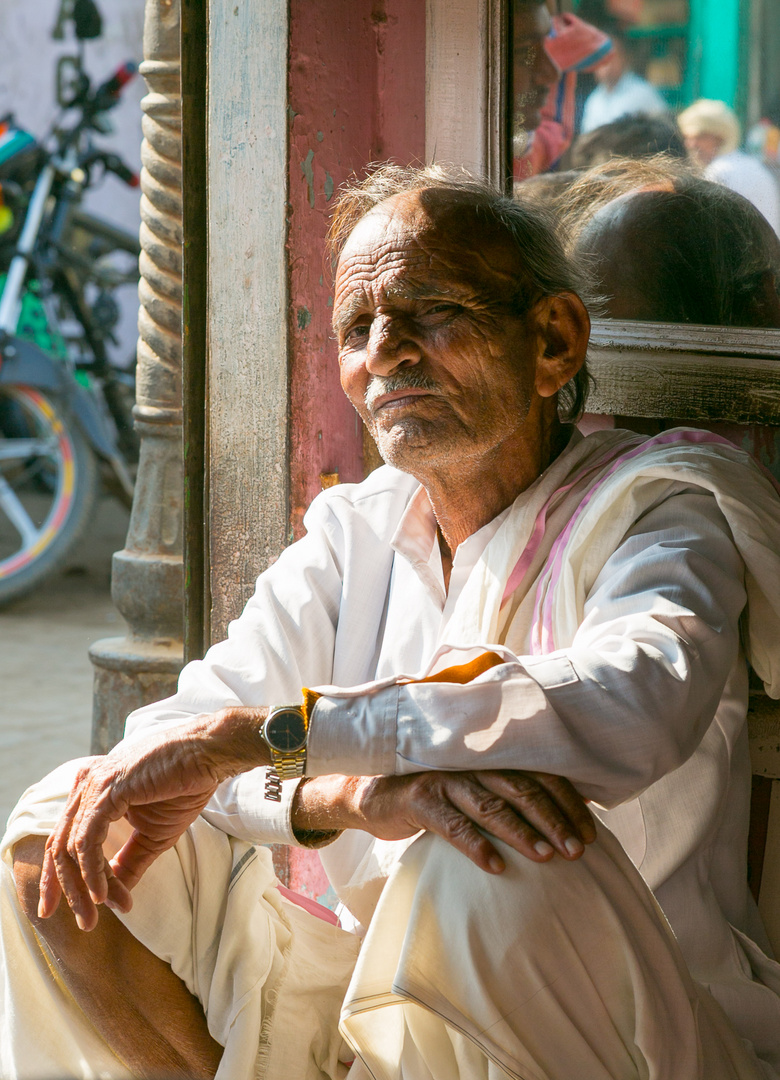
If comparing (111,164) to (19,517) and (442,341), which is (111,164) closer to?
(19,517)

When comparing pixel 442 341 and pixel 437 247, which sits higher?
pixel 437 247

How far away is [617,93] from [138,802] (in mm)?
1594

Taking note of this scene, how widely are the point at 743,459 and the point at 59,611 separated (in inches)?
204

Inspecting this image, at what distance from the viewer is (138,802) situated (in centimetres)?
170

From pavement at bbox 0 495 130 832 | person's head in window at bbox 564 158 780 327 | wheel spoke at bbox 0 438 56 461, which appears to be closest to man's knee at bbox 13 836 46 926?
person's head in window at bbox 564 158 780 327

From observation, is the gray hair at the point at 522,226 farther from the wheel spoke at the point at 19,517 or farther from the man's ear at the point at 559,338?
the wheel spoke at the point at 19,517

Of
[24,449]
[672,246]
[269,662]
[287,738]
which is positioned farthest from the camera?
[24,449]

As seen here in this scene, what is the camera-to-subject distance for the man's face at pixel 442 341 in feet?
6.22

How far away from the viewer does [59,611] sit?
6422mm

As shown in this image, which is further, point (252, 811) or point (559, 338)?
point (559, 338)

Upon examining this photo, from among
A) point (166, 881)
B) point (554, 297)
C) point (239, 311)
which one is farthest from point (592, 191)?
point (166, 881)

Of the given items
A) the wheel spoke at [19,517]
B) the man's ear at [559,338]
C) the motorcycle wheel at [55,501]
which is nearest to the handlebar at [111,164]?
the motorcycle wheel at [55,501]

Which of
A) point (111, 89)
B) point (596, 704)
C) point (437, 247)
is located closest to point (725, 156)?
point (437, 247)

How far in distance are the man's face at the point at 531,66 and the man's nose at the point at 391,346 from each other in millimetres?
753
